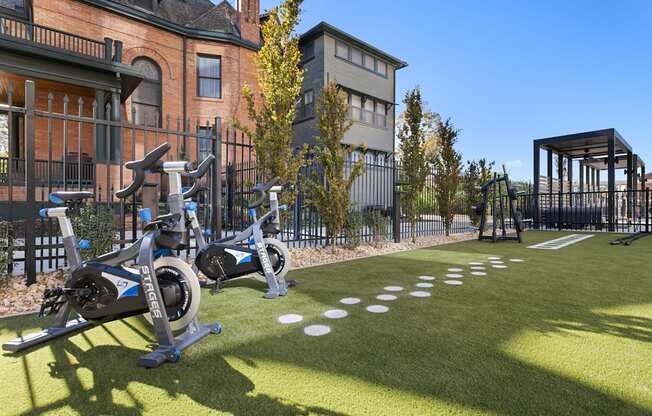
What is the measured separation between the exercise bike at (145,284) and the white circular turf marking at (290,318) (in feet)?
2.03

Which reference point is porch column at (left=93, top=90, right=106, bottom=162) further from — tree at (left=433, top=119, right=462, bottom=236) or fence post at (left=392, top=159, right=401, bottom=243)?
tree at (left=433, top=119, right=462, bottom=236)

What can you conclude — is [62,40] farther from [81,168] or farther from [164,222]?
[164,222]

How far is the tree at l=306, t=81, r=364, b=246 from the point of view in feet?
21.5

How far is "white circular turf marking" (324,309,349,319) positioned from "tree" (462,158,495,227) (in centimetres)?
921

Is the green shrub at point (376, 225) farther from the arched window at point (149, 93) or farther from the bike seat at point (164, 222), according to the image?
the arched window at point (149, 93)

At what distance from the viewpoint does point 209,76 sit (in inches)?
567

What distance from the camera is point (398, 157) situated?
30.0ft

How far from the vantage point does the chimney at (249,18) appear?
597 inches

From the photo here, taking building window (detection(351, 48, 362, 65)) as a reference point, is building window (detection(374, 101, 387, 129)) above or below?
below

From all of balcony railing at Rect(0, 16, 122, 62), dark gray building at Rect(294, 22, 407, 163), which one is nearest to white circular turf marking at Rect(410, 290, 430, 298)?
balcony railing at Rect(0, 16, 122, 62)

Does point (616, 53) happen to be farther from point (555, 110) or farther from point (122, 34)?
point (122, 34)

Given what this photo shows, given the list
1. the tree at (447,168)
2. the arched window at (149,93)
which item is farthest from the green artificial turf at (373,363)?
the arched window at (149,93)

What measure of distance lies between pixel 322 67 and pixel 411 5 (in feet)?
19.6

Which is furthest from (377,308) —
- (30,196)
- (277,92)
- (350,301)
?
(277,92)
